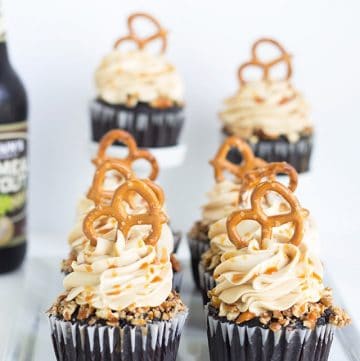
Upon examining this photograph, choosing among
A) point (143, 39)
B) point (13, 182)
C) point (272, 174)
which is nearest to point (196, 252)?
point (272, 174)

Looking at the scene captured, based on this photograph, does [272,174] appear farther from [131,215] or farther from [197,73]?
[197,73]

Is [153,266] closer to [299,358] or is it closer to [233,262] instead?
[233,262]

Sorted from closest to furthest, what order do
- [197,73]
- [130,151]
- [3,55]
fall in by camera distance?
[130,151] < [3,55] < [197,73]

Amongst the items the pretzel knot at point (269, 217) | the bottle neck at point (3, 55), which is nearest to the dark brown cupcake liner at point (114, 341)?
the pretzel knot at point (269, 217)

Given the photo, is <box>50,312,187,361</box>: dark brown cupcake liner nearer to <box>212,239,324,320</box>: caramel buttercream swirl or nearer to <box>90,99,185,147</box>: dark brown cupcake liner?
<box>212,239,324,320</box>: caramel buttercream swirl

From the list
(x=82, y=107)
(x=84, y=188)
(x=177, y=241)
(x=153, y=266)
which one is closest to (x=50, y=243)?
(x=84, y=188)

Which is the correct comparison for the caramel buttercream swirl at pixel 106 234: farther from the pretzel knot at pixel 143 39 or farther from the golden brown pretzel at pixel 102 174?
the pretzel knot at pixel 143 39

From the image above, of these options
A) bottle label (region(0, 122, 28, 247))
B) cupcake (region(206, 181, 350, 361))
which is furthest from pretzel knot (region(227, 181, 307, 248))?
bottle label (region(0, 122, 28, 247))
